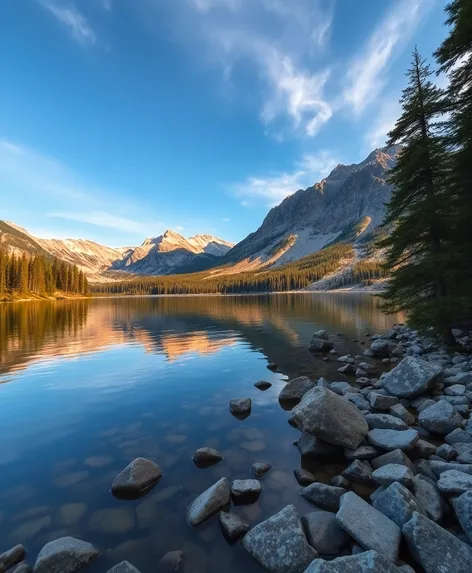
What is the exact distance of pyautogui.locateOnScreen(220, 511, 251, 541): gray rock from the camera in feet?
22.9

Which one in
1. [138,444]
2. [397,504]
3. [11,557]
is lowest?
[138,444]

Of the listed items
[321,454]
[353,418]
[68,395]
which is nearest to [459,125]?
[353,418]

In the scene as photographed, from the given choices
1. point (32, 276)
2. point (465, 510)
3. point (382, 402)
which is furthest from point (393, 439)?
point (32, 276)

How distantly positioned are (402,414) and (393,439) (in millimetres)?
2529

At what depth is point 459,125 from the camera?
60.6ft

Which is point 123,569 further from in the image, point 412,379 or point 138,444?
point 412,379

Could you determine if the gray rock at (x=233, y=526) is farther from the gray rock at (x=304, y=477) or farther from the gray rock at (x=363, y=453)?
the gray rock at (x=363, y=453)

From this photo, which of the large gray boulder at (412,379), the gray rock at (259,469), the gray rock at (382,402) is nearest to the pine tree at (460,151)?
the large gray boulder at (412,379)

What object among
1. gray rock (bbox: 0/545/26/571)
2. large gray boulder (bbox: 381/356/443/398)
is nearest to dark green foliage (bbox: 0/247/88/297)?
gray rock (bbox: 0/545/26/571)

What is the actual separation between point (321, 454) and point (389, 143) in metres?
22.0

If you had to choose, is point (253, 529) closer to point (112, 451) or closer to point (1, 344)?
point (112, 451)

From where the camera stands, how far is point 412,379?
46.0 ft

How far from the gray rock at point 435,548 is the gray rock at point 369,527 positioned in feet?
1.11

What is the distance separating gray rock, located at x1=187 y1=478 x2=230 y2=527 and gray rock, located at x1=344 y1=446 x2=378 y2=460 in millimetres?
4264
